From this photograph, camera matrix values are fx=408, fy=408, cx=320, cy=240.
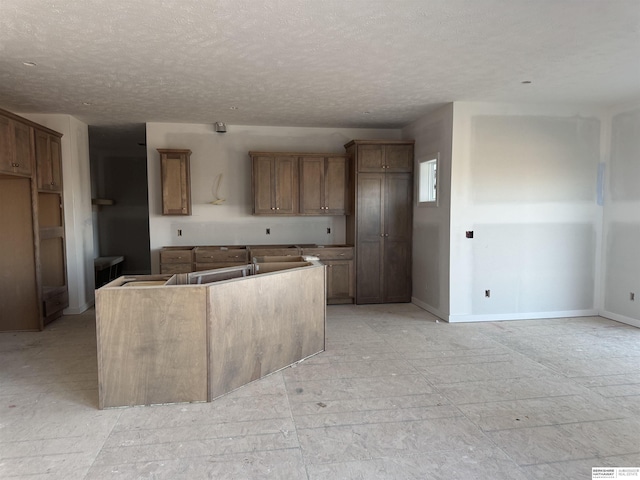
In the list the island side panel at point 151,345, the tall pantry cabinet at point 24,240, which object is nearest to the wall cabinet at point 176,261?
the tall pantry cabinet at point 24,240

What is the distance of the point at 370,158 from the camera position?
591 cm

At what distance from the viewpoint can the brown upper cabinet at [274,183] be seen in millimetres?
5969

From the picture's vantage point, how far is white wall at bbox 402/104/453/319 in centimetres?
505

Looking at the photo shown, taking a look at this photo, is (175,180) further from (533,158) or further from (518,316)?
(518,316)

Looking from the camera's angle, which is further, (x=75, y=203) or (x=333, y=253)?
(x=333, y=253)

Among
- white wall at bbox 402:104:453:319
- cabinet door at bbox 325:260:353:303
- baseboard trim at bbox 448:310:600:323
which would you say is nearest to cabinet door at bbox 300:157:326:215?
cabinet door at bbox 325:260:353:303

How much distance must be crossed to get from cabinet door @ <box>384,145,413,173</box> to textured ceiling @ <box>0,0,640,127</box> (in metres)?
0.92

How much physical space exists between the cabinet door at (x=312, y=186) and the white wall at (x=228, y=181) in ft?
1.23

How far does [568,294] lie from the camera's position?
5.32 meters

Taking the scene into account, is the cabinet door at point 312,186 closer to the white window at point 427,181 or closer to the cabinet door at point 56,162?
the white window at point 427,181

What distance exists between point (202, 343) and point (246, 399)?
54cm

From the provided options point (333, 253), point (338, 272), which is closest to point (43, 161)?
point (333, 253)

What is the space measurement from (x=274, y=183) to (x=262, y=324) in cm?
307

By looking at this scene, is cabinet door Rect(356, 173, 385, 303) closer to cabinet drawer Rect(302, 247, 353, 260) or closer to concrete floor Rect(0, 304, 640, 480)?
cabinet drawer Rect(302, 247, 353, 260)
